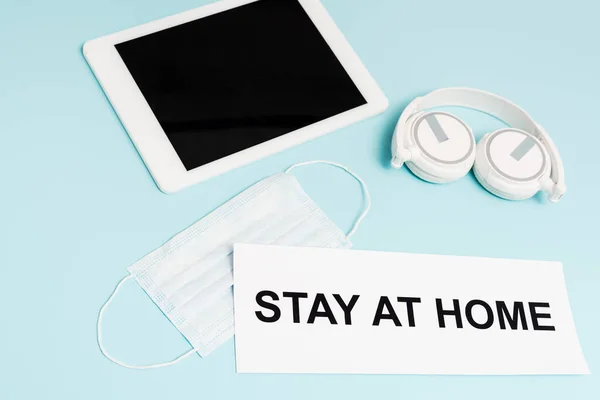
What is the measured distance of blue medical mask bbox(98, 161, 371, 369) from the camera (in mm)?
809

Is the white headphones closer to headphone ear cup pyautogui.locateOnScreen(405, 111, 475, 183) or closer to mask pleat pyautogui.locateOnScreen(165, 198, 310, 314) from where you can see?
headphone ear cup pyautogui.locateOnScreen(405, 111, 475, 183)

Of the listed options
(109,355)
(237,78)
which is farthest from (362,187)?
(109,355)

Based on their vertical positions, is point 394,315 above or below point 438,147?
Result: below

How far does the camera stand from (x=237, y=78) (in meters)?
0.94

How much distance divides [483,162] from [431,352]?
25 centimetres

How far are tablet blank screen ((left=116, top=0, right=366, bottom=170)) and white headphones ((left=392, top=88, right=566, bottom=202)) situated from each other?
0.29 ft

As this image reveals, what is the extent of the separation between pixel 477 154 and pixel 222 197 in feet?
1.07

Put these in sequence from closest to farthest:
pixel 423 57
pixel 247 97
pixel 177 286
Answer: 1. pixel 177 286
2. pixel 247 97
3. pixel 423 57

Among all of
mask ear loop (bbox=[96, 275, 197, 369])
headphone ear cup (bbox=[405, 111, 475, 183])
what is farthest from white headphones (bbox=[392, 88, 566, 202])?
mask ear loop (bbox=[96, 275, 197, 369])

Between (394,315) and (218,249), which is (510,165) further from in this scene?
(218,249)

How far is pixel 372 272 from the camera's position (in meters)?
0.86

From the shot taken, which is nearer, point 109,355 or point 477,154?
point 109,355

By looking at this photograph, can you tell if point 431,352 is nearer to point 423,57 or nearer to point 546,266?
point 546,266

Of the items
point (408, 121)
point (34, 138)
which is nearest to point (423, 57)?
point (408, 121)
